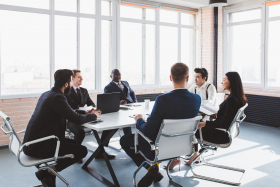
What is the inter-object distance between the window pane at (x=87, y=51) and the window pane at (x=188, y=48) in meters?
2.70

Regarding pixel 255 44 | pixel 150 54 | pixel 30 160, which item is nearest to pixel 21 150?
pixel 30 160

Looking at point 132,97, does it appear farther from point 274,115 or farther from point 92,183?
point 274,115

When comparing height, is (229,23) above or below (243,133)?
above

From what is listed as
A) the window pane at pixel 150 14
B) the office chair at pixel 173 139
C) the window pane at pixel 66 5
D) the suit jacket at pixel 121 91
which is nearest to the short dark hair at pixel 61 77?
the office chair at pixel 173 139

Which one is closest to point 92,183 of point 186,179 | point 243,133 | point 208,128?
point 186,179

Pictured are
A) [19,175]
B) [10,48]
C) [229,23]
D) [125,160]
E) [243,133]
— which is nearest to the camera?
[19,175]

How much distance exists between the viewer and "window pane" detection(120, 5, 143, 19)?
613cm

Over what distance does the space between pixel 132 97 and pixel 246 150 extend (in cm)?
216

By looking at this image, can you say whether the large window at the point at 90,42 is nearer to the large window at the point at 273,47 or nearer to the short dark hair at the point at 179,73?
the large window at the point at 273,47

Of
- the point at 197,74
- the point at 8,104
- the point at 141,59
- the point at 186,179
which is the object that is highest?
the point at 141,59

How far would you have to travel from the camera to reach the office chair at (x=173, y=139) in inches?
99.1

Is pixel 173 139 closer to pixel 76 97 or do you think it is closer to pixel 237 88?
pixel 237 88

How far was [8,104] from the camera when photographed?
15.1ft

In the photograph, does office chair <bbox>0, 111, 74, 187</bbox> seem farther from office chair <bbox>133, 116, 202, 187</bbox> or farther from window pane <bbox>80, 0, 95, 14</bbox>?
window pane <bbox>80, 0, 95, 14</bbox>
